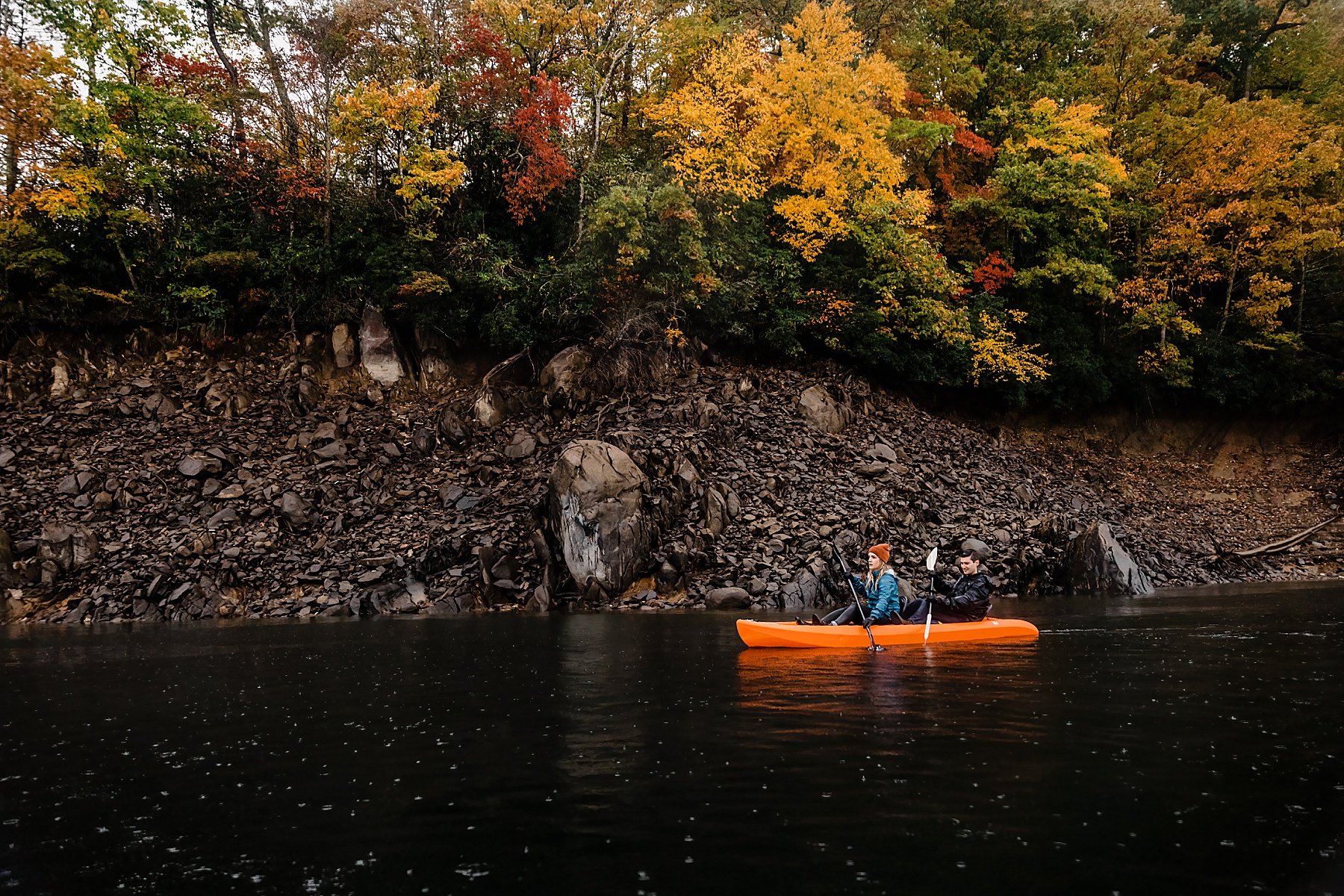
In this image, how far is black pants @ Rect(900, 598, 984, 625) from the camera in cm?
1523

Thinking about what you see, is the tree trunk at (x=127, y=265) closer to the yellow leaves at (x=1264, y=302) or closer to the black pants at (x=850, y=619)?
the black pants at (x=850, y=619)

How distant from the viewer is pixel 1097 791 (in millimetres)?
6051

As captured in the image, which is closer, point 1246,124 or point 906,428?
point 906,428

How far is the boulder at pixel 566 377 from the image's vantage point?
2648 centimetres

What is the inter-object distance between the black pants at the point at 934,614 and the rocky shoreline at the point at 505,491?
17.2ft

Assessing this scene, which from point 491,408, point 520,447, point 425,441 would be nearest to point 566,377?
point 491,408

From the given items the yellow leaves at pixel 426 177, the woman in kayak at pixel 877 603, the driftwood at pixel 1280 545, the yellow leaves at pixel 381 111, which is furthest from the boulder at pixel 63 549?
the driftwood at pixel 1280 545

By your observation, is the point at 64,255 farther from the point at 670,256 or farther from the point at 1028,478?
the point at 1028,478

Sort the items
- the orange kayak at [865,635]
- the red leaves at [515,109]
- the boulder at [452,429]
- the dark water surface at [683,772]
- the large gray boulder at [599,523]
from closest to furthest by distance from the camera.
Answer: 1. the dark water surface at [683,772]
2. the orange kayak at [865,635]
3. the large gray boulder at [599,523]
4. the boulder at [452,429]
5. the red leaves at [515,109]

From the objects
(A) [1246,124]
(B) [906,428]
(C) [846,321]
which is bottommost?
(B) [906,428]

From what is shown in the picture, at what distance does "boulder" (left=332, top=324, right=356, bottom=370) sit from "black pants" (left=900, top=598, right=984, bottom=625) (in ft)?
67.7

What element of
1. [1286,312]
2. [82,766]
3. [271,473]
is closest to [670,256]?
[271,473]

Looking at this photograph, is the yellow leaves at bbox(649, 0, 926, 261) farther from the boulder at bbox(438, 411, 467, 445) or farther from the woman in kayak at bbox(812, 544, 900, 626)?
the woman in kayak at bbox(812, 544, 900, 626)

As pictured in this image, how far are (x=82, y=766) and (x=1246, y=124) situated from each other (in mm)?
39175
